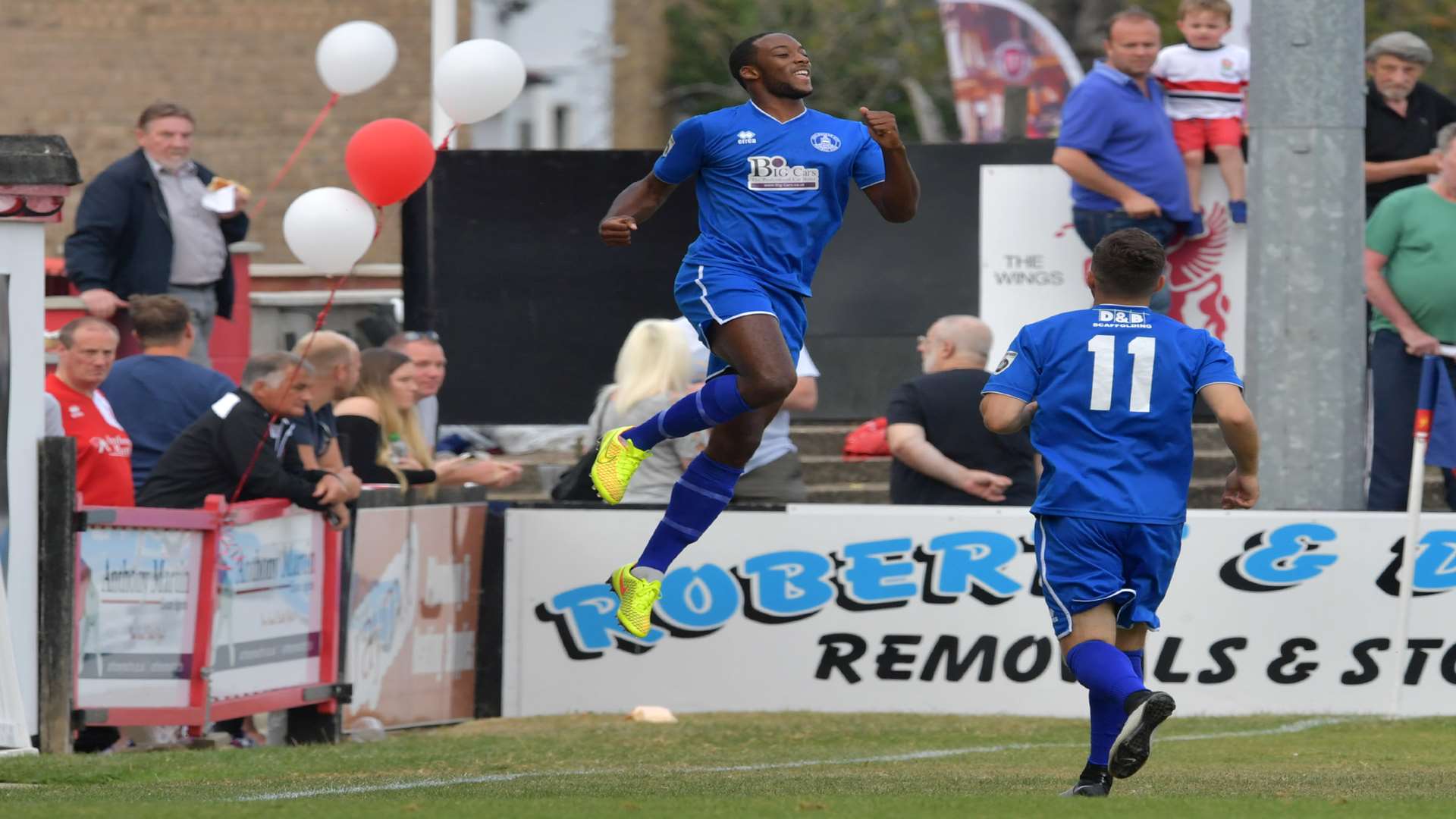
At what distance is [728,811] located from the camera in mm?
6598

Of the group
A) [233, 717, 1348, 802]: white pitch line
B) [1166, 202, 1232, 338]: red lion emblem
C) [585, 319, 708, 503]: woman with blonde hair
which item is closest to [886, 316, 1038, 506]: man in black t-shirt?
[585, 319, 708, 503]: woman with blonde hair

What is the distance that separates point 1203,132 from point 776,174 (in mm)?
6238

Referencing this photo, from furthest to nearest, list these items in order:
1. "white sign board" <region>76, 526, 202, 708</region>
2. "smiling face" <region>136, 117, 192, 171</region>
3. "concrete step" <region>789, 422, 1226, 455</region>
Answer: "concrete step" <region>789, 422, 1226, 455</region> < "smiling face" <region>136, 117, 192, 171</region> < "white sign board" <region>76, 526, 202, 708</region>

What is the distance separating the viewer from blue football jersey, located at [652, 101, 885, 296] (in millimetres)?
8008

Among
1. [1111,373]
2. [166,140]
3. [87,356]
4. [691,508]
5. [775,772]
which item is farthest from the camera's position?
[166,140]

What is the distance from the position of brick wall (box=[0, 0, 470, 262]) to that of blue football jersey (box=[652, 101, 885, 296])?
71.9 feet

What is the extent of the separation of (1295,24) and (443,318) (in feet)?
17.7

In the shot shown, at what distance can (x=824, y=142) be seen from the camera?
806 cm

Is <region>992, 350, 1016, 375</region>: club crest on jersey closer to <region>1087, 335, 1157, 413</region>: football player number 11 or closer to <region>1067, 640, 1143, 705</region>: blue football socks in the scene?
<region>1087, 335, 1157, 413</region>: football player number 11

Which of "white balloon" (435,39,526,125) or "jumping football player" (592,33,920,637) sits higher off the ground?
"white balloon" (435,39,526,125)

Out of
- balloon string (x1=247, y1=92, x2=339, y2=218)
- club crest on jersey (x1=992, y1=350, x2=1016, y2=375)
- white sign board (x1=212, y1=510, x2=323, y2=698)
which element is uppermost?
balloon string (x1=247, y1=92, x2=339, y2=218)

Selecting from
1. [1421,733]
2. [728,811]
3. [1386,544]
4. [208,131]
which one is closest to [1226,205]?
[1386,544]

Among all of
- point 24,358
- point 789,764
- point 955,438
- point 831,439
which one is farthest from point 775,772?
point 831,439

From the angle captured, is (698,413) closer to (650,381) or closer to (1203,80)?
(650,381)
